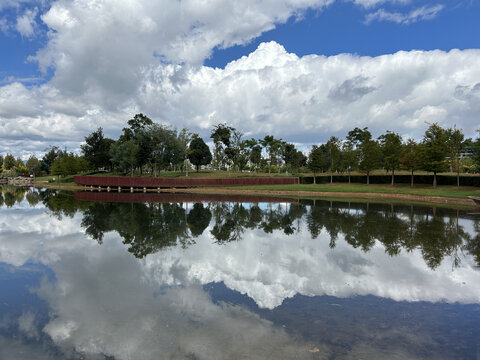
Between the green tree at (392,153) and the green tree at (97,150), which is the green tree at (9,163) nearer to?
the green tree at (97,150)

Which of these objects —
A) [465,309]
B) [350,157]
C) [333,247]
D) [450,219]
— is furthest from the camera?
[350,157]

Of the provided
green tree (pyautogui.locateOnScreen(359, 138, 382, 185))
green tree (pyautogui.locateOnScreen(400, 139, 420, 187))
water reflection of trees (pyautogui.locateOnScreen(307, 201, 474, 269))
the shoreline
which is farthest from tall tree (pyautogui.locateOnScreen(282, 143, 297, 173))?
water reflection of trees (pyautogui.locateOnScreen(307, 201, 474, 269))

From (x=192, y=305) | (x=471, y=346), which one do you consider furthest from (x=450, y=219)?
(x=192, y=305)

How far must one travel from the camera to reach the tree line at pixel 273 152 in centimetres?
4619

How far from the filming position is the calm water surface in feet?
19.1

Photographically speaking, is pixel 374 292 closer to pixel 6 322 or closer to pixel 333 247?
pixel 333 247

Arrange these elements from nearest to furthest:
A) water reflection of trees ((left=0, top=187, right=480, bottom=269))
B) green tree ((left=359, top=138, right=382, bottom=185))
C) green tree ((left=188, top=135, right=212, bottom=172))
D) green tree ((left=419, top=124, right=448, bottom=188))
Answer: water reflection of trees ((left=0, top=187, right=480, bottom=269)), green tree ((left=419, top=124, right=448, bottom=188)), green tree ((left=359, top=138, right=382, bottom=185)), green tree ((left=188, top=135, right=212, bottom=172))

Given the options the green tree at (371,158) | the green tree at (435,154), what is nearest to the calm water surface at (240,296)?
the green tree at (435,154)

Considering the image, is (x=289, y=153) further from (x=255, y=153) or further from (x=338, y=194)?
(x=338, y=194)

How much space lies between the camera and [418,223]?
20.0 metres

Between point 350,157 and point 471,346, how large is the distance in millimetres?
58993

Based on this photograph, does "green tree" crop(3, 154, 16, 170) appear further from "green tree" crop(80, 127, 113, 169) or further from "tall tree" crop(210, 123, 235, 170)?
"tall tree" crop(210, 123, 235, 170)

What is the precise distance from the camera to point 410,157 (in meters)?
48.2

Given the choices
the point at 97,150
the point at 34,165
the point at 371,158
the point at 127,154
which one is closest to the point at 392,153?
the point at 371,158
